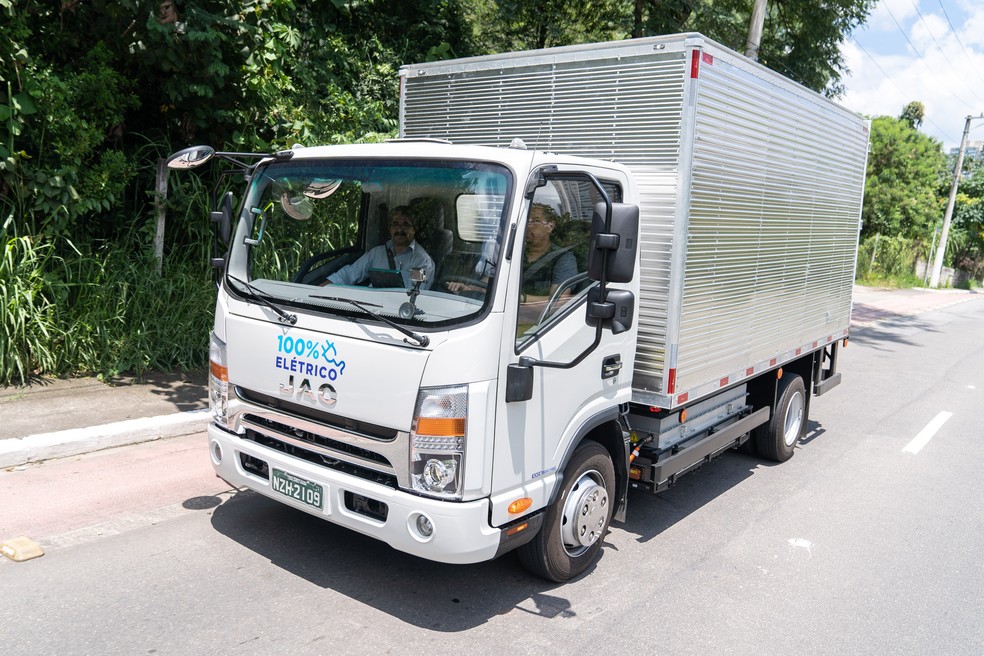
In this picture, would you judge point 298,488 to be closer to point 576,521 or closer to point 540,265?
point 576,521

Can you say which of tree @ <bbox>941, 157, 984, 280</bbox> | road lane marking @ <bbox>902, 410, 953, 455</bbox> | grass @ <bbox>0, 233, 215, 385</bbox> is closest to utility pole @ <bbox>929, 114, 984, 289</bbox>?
tree @ <bbox>941, 157, 984, 280</bbox>

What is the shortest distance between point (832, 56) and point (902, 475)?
34.8 feet

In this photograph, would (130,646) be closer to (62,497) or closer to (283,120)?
(62,497)

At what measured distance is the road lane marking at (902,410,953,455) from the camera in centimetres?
781

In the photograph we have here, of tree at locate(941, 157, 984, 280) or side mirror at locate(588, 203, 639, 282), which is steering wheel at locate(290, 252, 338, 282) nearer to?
side mirror at locate(588, 203, 639, 282)

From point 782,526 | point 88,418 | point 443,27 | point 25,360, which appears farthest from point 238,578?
point 443,27

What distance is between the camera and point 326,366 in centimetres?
376

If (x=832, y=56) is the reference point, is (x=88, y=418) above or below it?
below

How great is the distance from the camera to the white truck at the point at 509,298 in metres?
3.56

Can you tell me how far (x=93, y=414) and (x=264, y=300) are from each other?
321cm

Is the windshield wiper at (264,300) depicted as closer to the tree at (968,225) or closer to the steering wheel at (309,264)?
the steering wheel at (309,264)

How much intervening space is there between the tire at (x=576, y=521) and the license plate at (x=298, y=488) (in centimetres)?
113

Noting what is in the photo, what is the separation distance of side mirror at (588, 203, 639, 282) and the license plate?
1750mm

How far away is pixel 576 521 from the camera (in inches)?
166
